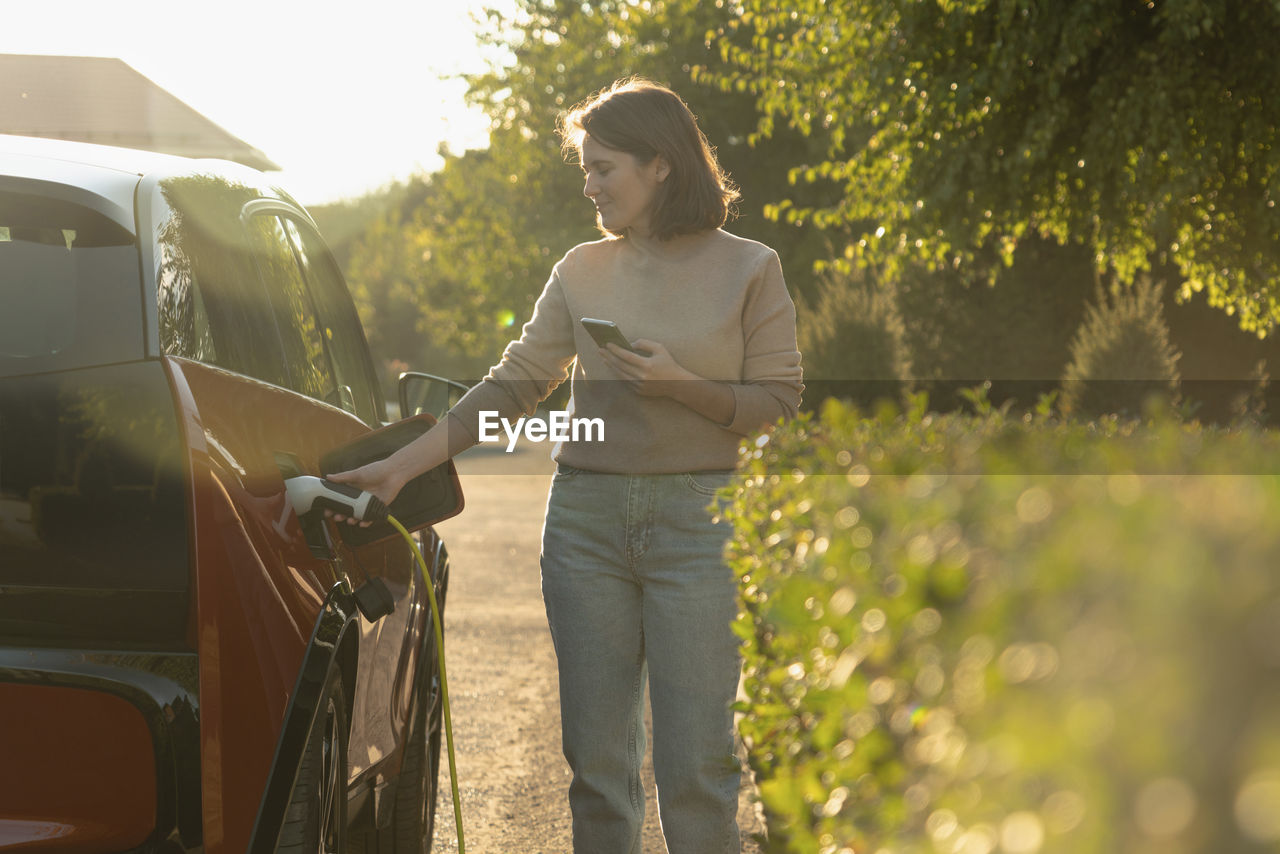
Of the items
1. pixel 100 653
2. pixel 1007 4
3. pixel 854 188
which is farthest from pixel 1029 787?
pixel 854 188

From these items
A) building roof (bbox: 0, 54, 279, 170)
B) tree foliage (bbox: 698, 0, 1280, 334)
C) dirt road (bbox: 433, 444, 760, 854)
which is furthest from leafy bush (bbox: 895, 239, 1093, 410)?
building roof (bbox: 0, 54, 279, 170)

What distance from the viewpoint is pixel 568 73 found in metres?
34.1

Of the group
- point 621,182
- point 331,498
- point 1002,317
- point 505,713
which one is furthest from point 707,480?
point 1002,317

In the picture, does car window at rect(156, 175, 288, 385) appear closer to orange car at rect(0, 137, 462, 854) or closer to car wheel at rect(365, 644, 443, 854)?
orange car at rect(0, 137, 462, 854)

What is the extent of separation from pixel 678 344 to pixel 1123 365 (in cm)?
1443

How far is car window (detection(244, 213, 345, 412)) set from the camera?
3.21m

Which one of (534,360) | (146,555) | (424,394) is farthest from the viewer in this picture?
(424,394)

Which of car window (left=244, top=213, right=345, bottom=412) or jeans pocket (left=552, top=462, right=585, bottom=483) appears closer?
car window (left=244, top=213, right=345, bottom=412)

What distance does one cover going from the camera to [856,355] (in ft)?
62.0

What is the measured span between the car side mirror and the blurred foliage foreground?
7.55 ft

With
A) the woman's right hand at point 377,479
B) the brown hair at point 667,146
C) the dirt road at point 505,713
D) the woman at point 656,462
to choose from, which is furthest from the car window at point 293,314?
the dirt road at point 505,713

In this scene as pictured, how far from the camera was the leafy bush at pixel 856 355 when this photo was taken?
18.8 meters

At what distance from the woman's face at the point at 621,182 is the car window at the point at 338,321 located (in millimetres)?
860

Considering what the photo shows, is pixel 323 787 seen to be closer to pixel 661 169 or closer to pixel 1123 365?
pixel 661 169
